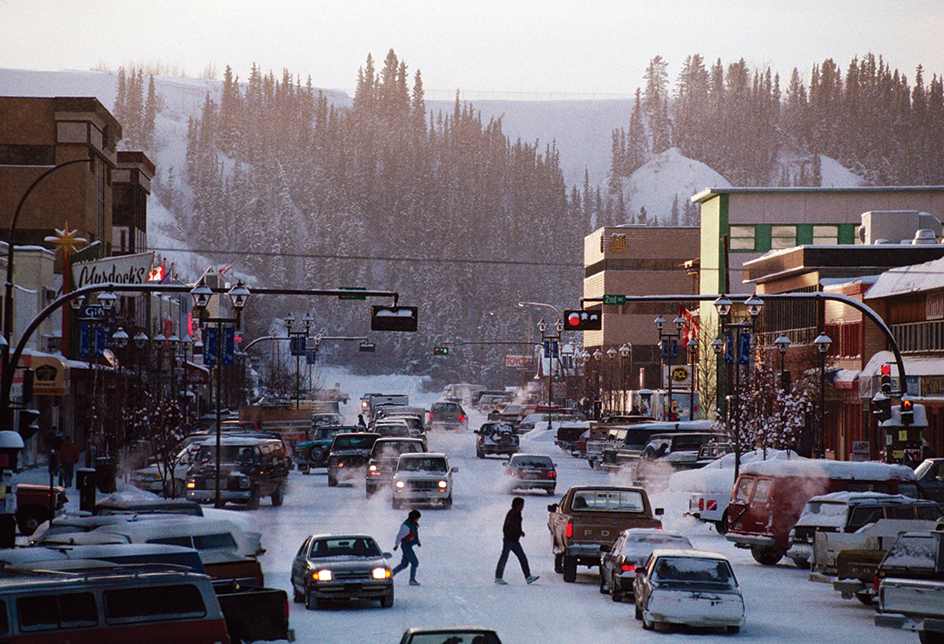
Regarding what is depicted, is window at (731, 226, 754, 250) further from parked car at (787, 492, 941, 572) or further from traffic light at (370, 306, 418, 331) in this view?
parked car at (787, 492, 941, 572)

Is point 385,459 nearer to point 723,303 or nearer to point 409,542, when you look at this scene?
point 723,303

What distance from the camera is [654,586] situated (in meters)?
16.8

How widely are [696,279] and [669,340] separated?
119 feet

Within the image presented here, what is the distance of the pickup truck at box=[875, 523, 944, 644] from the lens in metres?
15.2

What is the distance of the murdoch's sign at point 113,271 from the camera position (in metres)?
50.0

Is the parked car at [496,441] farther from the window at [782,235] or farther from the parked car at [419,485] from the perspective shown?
the window at [782,235]

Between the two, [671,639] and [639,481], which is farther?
[639,481]

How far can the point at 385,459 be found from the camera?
Result: 37625mm

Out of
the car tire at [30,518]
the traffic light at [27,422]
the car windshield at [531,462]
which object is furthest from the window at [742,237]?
the traffic light at [27,422]

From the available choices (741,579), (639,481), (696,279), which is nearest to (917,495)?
(741,579)

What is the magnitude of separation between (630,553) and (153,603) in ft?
31.8

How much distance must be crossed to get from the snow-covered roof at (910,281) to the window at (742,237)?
33.9 metres

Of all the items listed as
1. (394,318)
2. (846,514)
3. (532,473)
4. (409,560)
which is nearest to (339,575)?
(409,560)

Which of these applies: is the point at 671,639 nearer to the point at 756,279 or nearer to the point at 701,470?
the point at 701,470
